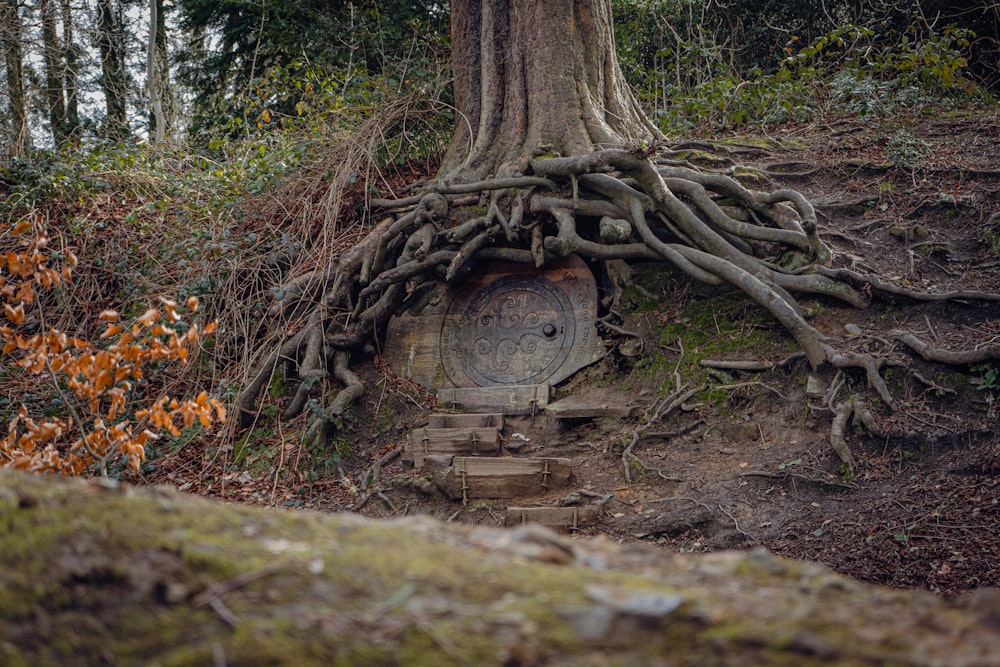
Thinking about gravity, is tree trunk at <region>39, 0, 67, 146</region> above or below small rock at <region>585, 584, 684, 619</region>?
above

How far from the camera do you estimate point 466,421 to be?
6.55 metres

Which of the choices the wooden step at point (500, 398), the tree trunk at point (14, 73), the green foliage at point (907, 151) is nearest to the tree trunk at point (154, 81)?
the tree trunk at point (14, 73)

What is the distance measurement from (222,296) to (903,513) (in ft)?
19.2

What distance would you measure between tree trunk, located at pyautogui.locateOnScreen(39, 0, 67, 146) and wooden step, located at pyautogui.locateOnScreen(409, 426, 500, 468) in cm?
882

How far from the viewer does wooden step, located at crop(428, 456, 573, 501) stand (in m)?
5.90

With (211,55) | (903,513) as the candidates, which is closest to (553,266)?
(903,513)

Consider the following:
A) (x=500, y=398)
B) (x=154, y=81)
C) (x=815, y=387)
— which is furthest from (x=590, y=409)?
(x=154, y=81)

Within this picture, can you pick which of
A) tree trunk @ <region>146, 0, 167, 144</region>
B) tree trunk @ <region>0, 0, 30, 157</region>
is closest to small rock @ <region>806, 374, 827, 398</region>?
tree trunk @ <region>146, 0, 167, 144</region>

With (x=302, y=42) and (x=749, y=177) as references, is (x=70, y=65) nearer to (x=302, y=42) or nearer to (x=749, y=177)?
(x=302, y=42)

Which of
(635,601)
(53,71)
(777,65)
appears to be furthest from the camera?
(53,71)

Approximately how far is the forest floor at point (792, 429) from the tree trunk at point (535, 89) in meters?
1.02

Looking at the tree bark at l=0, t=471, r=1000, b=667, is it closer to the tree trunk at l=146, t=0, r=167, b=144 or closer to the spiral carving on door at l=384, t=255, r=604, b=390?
the spiral carving on door at l=384, t=255, r=604, b=390

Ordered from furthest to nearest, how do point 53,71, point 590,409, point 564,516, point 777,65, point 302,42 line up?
point 53,71 → point 777,65 → point 302,42 → point 590,409 → point 564,516

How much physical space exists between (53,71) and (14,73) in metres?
0.62
